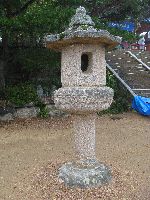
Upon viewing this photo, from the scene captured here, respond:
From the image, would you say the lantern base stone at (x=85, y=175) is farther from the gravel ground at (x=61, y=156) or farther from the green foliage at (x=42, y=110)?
the green foliage at (x=42, y=110)

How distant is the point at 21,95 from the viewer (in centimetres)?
1138

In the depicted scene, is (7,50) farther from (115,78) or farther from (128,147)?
(128,147)

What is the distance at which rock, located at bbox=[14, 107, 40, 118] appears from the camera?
439 inches

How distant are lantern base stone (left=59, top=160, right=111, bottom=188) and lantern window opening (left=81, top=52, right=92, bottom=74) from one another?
4.96ft

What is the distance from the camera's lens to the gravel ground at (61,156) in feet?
17.8

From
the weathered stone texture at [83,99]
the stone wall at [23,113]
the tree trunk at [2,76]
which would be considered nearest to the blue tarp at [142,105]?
the stone wall at [23,113]

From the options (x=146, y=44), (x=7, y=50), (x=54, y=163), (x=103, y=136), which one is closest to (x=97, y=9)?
(x=7, y=50)

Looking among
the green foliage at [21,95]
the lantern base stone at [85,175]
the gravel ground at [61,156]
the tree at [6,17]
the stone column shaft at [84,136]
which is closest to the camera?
the gravel ground at [61,156]

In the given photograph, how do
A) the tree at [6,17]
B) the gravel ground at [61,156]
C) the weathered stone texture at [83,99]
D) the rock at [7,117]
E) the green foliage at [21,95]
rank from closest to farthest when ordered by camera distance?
the weathered stone texture at [83,99] < the gravel ground at [61,156] < the tree at [6,17] < the rock at [7,117] < the green foliage at [21,95]

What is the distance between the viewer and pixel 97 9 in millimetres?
12891

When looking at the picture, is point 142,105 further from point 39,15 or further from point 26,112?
point 39,15

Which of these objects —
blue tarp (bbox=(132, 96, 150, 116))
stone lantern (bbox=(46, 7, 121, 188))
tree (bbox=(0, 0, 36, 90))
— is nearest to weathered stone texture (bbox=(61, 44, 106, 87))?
stone lantern (bbox=(46, 7, 121, 188))

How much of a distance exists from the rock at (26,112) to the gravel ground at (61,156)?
0.42 metres

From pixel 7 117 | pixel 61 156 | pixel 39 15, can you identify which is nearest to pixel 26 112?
pixel 7 117
